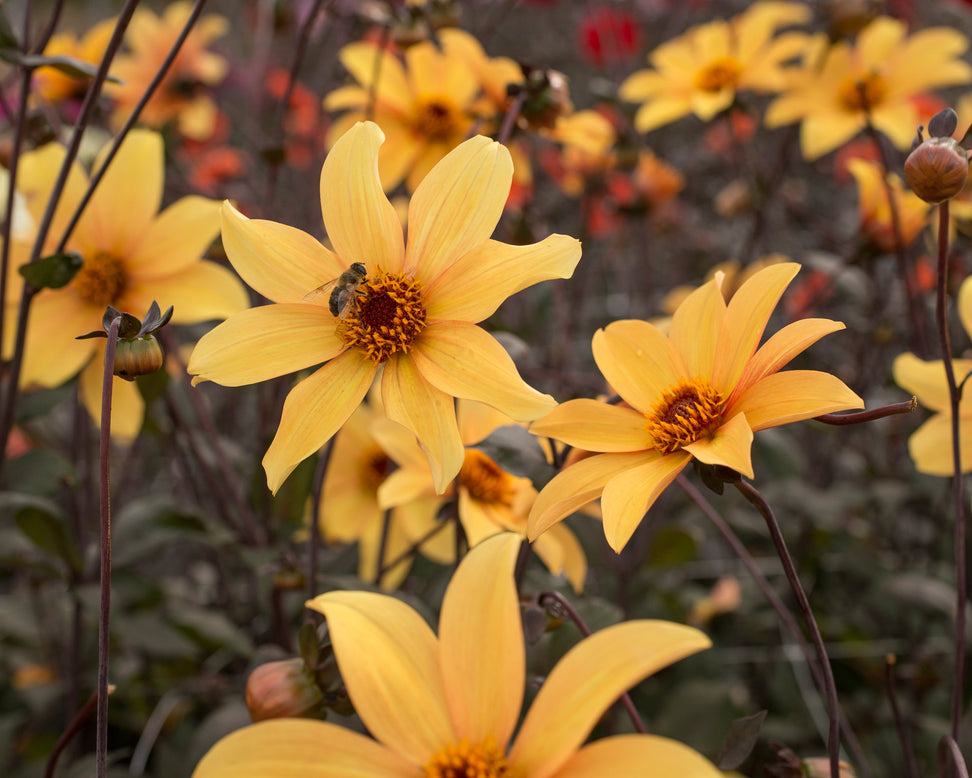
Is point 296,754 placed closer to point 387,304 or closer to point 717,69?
point 387,304

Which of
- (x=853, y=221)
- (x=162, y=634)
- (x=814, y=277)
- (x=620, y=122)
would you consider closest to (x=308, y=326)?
(x=162, y=634)

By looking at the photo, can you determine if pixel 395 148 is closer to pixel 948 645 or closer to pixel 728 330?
pixel 728 330

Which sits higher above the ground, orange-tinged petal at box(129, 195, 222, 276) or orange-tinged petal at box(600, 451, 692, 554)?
orange-tinged petal at box(129, 195, 222, 276)

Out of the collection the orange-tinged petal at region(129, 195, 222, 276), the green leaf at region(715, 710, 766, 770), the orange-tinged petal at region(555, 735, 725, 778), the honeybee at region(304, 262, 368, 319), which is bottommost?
the green leaf at region(715, 710, 766, 770)

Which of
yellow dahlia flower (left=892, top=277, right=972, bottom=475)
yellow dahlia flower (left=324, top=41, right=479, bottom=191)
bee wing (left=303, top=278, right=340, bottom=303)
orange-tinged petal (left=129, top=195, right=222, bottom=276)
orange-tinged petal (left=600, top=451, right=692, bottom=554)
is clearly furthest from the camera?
yellow dahlia flower (left=324, top=41, right=479, bottom=191)

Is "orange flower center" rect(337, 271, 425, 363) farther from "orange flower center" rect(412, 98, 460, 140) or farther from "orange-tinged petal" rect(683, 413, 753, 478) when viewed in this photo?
"orange flower center" rect(412, 98, 460, 140)

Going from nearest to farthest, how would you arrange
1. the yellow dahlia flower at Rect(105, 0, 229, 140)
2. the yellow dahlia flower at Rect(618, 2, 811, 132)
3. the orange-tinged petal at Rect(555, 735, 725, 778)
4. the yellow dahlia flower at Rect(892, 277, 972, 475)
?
the orange-tinged petal at Rect(555, 735, 725, 778) < the yellow dahlia flower at Rect(892, 277, 972, 475) < the yellow dahlia flower at Rect(618, 2, 811, 132) < the yellow dahlia flower at Rect(105, 0, 229, 140)

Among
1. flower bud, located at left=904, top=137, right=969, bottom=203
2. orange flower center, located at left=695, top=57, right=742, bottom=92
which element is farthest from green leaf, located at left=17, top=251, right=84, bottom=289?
orange flower center, located at left=695, top=57, right=742, bottom=92

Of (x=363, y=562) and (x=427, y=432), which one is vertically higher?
(x=427, y=432)
